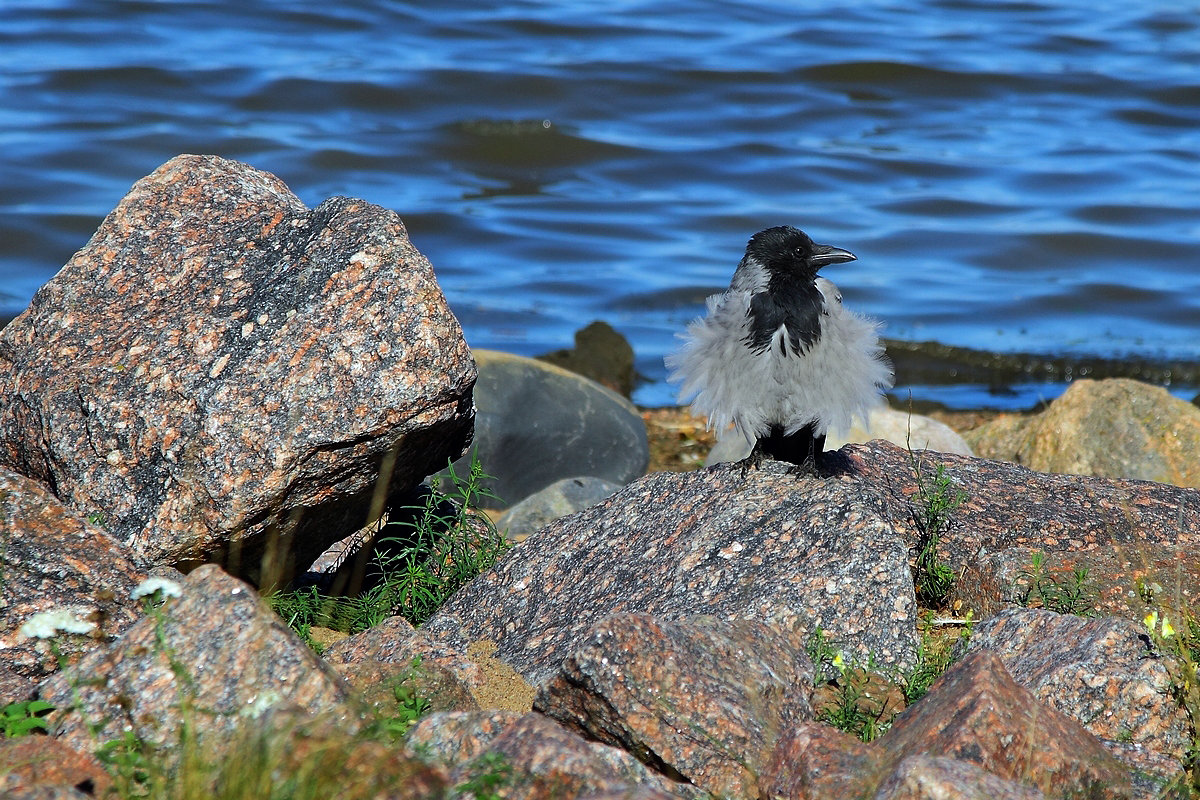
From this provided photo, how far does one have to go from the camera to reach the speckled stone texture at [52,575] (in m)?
3.61

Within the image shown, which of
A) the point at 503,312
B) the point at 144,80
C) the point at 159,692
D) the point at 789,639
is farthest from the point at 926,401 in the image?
the point at 144,80

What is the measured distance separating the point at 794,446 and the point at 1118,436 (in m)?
2.48

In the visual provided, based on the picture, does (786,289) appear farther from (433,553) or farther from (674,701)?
(674,701)

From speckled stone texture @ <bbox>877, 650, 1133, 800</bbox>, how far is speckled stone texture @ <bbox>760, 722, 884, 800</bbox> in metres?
0.09

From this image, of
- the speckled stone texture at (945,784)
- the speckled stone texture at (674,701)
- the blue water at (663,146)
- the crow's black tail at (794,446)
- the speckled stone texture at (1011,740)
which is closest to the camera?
the speckled stone texture at (945,784)

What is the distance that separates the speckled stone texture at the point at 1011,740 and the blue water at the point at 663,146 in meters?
8.22

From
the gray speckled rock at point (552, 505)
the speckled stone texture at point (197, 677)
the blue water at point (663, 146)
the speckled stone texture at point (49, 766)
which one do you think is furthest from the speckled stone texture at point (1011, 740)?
the blue water at point (663, 146)

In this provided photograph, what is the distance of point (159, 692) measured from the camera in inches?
116

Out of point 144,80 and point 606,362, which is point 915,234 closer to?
point 606,362

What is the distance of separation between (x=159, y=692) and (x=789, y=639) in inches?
71.4

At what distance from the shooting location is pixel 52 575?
3758 mm

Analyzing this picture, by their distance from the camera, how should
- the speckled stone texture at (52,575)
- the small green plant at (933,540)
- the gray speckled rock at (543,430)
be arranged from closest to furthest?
the speckled stone texture at (52,575) < the small green plant at (933,540) < the gray speckled rock at (543,430)

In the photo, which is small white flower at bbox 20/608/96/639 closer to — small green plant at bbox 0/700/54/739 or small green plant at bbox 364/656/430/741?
small green plant at bbox 0/700/54/739

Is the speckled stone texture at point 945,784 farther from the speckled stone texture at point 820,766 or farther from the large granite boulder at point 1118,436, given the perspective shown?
the large granite boulder at point 1118,436
